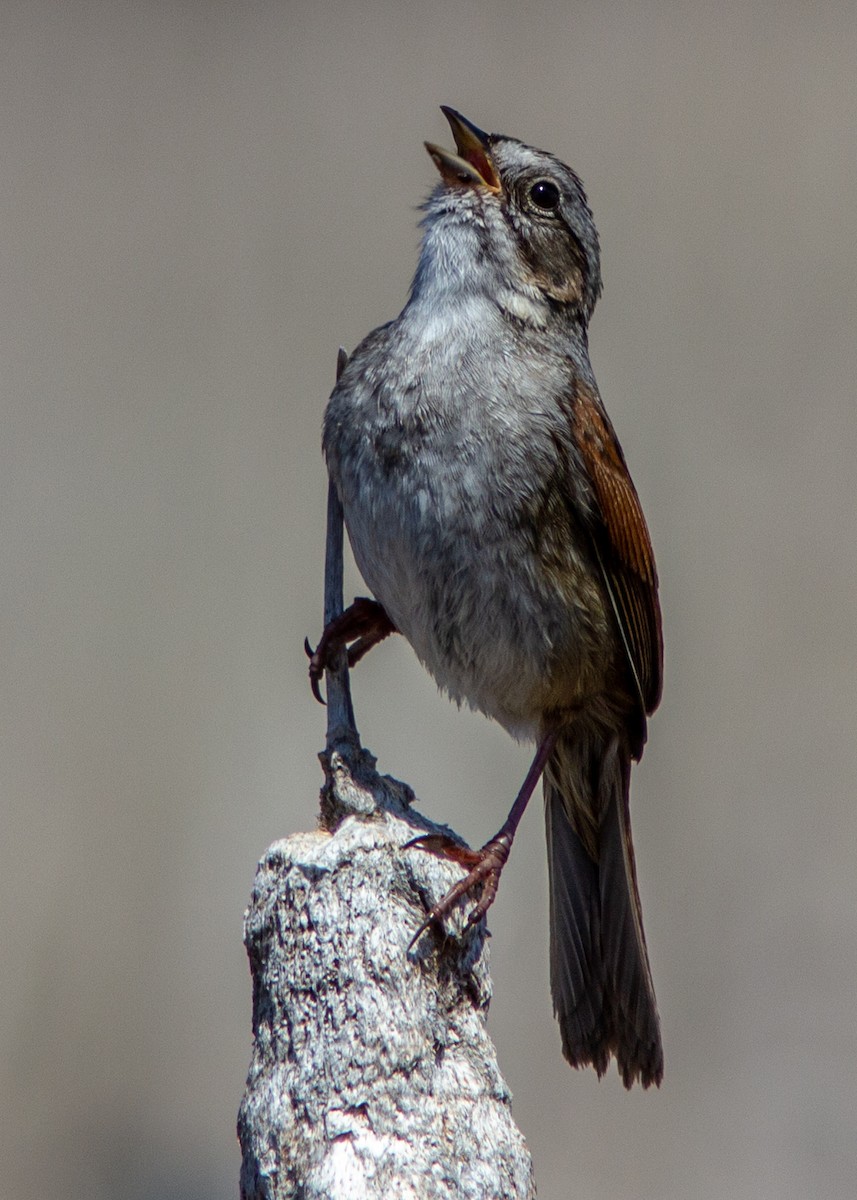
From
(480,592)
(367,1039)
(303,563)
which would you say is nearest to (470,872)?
(367,1039)

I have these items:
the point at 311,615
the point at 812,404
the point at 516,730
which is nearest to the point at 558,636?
the point at 516,730

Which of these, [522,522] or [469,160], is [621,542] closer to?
[522,522]

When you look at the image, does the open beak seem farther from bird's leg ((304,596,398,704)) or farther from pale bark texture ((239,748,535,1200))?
pale bark texture ((239,748,535,1200))

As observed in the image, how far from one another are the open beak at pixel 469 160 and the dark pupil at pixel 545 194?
2.9 inches

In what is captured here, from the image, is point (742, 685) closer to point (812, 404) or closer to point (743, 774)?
point (743, 774)

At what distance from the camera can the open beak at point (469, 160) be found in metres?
2.97

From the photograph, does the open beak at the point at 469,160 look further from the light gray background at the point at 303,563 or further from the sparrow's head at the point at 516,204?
the light gray background at the point at 303,563

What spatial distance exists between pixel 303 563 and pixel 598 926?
7.51 feet

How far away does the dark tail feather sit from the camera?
2.90 m

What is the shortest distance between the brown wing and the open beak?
431mm

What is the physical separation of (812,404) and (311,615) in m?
1.91

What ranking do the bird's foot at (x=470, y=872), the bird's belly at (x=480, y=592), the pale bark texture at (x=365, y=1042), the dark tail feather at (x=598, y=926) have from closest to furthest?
the pale bark texture at (x=365, y=1042) → the bird's foot at (x=470, y=872) → the bird's belly at (x=480, y=592) → the dark tail feather at (x=598, y=926)

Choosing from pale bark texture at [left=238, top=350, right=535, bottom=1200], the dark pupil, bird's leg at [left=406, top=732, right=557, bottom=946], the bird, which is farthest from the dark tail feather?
the dark pupil

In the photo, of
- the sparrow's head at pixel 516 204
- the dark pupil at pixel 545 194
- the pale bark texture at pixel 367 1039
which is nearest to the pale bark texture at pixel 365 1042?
the pale bark texture at pixel 367 1039
